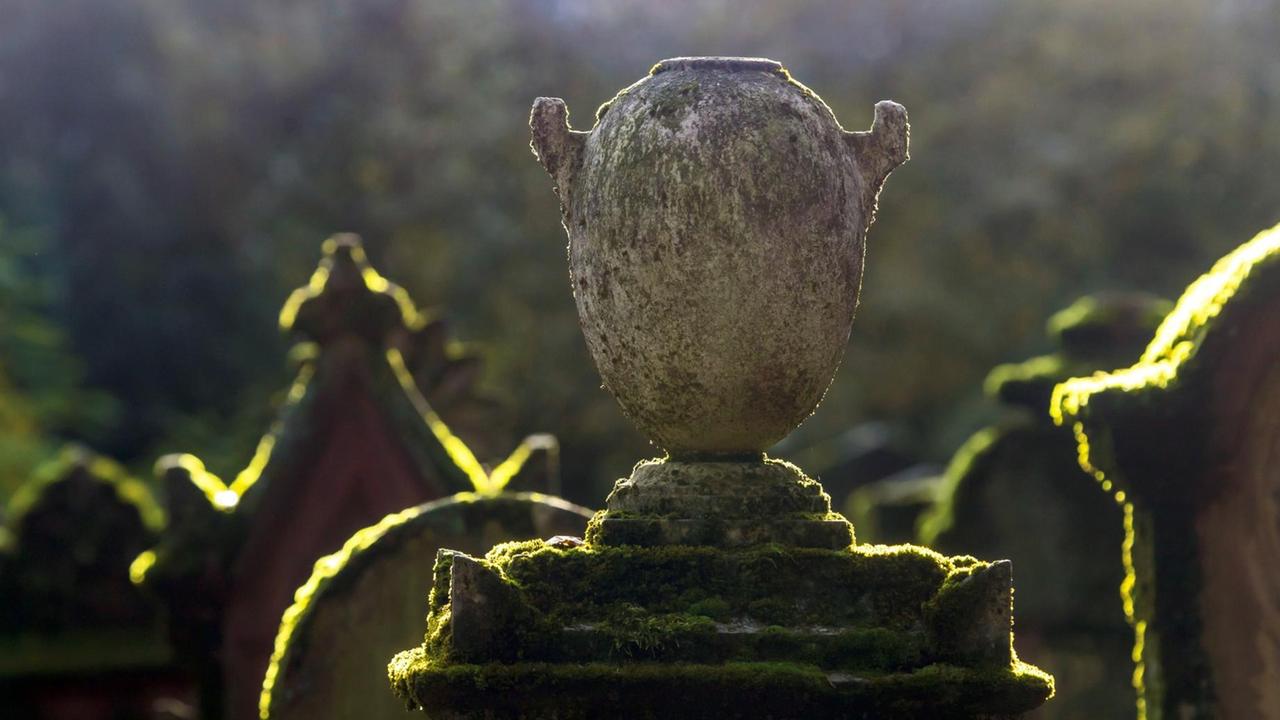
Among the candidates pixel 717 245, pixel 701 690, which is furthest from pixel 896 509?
pixel 701 690

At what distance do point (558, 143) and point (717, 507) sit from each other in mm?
1146

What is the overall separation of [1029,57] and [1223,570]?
74.5ft

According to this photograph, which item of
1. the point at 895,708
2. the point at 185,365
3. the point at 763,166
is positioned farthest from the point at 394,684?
the point at 185,365

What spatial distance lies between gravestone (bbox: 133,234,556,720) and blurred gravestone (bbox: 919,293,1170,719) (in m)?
3.70

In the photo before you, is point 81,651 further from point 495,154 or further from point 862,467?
point 495,154

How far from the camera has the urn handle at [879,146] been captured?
5.31 m

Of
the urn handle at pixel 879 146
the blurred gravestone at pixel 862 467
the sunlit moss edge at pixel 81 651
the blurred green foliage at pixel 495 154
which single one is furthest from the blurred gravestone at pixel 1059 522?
the blurred green foliage at pixel 495 154

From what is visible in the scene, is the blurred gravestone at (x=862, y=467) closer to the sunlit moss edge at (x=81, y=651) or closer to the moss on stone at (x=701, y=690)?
the sunlit moss edge at (x=81, y=651)

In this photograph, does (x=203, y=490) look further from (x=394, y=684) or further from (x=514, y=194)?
(x=514, y=194)

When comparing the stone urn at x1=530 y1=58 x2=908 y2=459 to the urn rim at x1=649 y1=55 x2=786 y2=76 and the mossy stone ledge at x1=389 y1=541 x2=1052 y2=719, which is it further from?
the mossy stone ledge at x1=389 y1=541 x2=1052 y2=719

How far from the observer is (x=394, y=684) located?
500cm

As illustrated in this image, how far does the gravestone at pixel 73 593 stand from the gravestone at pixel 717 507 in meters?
7.62

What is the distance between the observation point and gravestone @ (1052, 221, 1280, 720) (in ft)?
22.4

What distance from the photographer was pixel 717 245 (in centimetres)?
492
